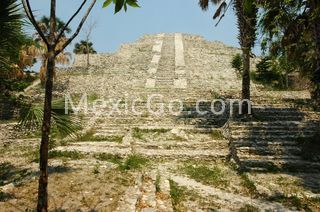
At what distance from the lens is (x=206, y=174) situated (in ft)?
31.7

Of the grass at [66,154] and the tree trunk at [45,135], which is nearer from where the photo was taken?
the tree trunk at [45,135]

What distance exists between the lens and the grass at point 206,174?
9.13 meters

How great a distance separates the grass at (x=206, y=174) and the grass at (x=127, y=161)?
1.22 metres

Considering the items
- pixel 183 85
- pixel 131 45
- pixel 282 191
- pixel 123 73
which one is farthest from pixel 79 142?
pixel 131 45

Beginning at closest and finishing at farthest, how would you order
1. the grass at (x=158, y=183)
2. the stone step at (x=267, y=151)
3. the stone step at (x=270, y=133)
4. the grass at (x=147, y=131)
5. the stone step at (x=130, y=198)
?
the stone step at (x=130, y=198)
the grass at (x=158, y=183)
the stone step at (x=267, y=151)
the stone step at (x=270, y=133)
the grass at (x=147, y=131)

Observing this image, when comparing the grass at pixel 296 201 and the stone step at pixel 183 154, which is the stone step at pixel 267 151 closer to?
the stone step at pixel 183 154

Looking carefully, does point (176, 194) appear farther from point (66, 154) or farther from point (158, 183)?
point (66, 154)

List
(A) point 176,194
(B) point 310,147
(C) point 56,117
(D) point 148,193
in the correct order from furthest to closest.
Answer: (B) point 310,147
(A) point 176,194
(D) point 148,193
(C) point 56,117

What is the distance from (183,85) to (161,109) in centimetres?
525


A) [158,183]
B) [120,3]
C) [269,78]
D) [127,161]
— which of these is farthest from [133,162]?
[269,78]

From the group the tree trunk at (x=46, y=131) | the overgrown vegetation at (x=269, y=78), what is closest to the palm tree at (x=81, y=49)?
the overgrown vegetation at (x=269, y=78)

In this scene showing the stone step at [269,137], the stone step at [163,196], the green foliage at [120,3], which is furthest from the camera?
the stone step at [269,137]

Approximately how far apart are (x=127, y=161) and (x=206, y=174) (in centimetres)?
225

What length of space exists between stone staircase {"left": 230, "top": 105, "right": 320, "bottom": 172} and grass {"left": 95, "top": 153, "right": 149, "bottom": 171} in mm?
2893
